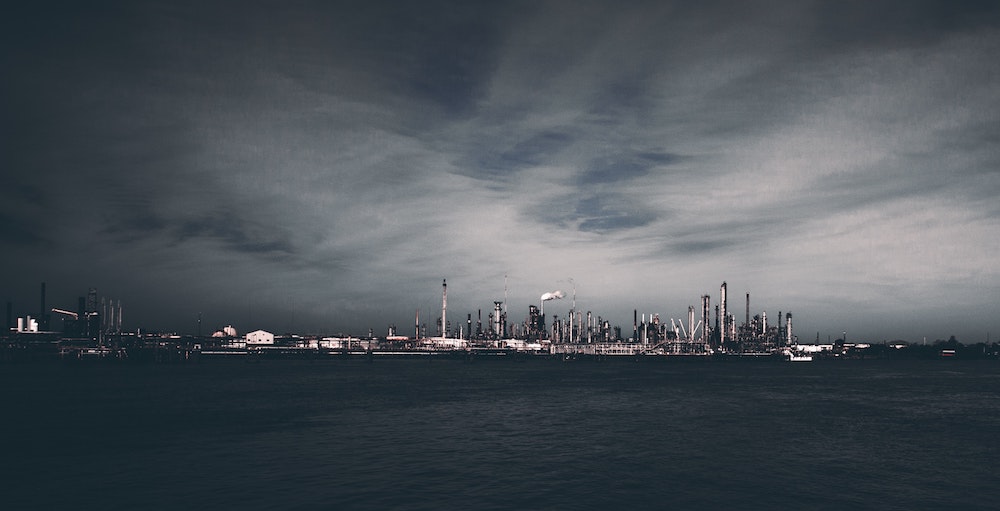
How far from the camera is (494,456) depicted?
182ft

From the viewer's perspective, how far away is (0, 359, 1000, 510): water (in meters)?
41.3

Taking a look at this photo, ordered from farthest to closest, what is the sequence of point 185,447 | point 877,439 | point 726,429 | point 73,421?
point 73,421 < point 726,429 < point 877,439 < point 185,447

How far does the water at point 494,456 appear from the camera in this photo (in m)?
41.3

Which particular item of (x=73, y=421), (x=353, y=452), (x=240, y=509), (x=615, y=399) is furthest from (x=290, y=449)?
(x=615, y=399)

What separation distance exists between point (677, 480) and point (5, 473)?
52581mm

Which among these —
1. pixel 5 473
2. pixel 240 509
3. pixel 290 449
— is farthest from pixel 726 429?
pixel 5 473

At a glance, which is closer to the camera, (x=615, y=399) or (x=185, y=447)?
(x=185, y=447)

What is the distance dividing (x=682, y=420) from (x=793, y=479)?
118ft

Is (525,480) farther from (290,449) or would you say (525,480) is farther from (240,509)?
(290,449)

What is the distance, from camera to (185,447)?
60.4 meters

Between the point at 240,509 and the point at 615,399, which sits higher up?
the point at 240,509

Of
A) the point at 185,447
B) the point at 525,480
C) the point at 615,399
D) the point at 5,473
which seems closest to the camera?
the point at 525,480

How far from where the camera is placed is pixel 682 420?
3263 inches

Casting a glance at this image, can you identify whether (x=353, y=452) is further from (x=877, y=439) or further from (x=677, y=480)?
(x=877, y=439)
